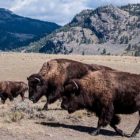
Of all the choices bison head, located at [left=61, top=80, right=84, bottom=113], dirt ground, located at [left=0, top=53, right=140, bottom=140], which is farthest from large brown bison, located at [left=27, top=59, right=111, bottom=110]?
bison head, located at [left=61, top=80, right=84, bottom=113]

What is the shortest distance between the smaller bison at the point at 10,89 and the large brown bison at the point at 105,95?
1578cm

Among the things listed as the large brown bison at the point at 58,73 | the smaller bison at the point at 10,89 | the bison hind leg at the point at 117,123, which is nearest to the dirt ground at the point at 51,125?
the bison hind leg at the point at 117,123

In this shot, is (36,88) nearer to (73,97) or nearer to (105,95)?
(73,97)

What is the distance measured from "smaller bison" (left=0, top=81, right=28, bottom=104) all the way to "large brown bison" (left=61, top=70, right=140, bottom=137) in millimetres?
15785

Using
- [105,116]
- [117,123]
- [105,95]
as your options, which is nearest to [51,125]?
[105,116]

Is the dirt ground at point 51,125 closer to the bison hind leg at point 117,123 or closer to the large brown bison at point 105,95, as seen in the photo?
the bison hind leg at point 117,123

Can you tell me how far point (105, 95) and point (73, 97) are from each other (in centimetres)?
115

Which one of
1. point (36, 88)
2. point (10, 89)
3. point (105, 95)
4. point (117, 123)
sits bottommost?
point (10, 89)

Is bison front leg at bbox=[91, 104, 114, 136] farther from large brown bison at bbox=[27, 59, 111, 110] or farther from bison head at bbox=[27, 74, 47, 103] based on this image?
large brown bison at bbox=[27, 59, 111, 110]

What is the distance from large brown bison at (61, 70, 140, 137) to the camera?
16312 millimetres

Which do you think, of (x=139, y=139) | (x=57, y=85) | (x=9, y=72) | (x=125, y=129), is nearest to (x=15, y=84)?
(x=57, y=85)

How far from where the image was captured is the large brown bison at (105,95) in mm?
16312

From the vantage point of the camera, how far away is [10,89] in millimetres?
34719

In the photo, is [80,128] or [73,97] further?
[80,128]
